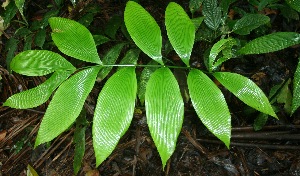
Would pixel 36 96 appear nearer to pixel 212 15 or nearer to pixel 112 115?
pixel 112 115

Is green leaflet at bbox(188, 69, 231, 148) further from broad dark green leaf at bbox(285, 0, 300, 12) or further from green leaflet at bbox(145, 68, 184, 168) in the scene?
broad dark green leaf at bbox(285, 0, 300, 12)

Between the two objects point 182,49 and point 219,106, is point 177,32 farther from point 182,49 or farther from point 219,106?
point 219,106

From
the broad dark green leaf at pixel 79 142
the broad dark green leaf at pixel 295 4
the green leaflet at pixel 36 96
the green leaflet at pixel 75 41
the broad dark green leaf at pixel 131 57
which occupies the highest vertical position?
the broad dark green leaf at pixel 295 4

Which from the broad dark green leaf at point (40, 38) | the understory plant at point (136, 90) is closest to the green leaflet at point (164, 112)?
the understory plant at point (136, 90)

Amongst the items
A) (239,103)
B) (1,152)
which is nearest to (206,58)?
(239,103)

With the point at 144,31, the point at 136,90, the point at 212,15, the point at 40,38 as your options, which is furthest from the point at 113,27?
the point at 136,90

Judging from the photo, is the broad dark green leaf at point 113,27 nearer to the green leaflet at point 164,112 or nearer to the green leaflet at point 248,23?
the green leaflet at point 248,23

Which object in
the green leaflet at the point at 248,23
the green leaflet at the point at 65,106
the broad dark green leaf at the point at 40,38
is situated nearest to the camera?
the green leaflet at the point at 65,106

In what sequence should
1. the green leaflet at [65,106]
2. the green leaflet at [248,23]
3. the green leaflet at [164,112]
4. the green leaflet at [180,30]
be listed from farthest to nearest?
the green leaflet at [248,23] < the green leaflet at [180,30] < the green leaflet at [65,106] < the green leaflet at [164,112]

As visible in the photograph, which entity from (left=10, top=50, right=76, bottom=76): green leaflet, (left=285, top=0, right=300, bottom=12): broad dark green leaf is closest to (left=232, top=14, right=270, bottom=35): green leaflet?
(left=285, top=0, right=300, bottom=12): broad dark green leaf
